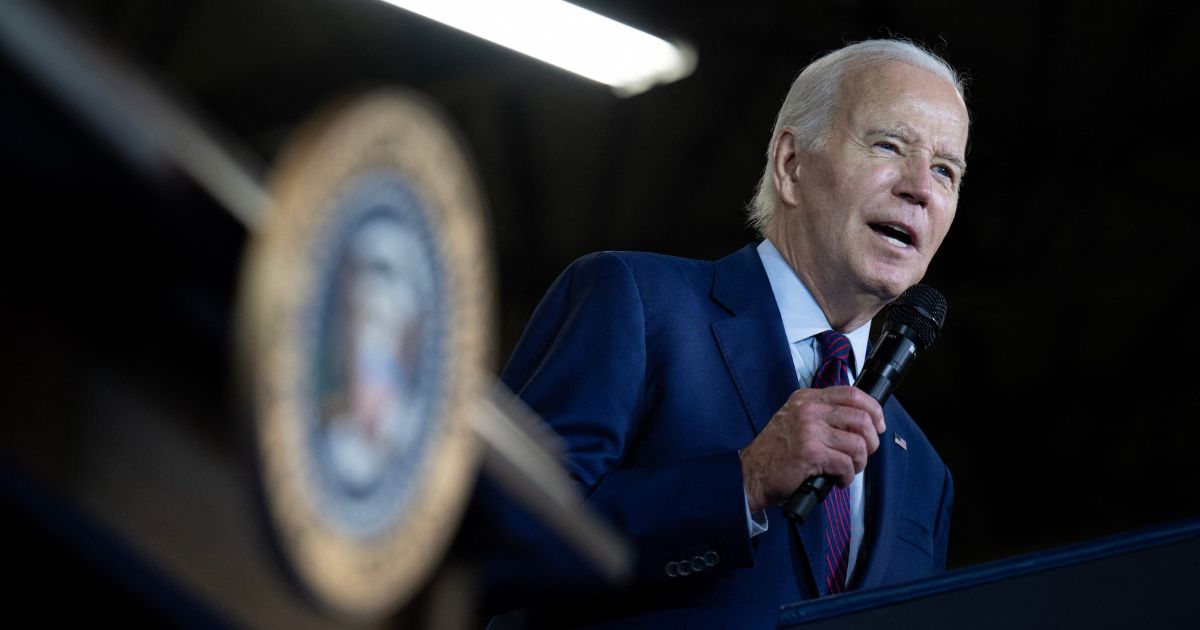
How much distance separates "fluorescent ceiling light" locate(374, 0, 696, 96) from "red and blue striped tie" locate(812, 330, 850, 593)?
8.09 ft

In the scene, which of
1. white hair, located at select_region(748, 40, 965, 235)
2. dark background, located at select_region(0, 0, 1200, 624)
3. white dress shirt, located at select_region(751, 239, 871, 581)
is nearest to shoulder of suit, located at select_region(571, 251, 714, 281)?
white dress shirt, located at select_region(751, 239, 871, 581)

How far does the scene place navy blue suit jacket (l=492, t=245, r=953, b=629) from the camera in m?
1.55

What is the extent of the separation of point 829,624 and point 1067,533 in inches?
358

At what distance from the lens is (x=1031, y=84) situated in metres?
5.84

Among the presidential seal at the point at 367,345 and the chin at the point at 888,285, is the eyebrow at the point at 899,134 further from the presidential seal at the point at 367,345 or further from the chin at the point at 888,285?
the presidential seal at the point at 367,345

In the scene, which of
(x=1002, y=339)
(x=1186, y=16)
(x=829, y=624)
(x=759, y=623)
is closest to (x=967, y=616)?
(x=829, y=624)

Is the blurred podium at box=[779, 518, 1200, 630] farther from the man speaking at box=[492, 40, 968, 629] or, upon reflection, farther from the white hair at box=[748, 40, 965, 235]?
the white hair at box=[748, 40, 965, 235]

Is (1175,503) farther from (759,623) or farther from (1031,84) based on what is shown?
(759,623)

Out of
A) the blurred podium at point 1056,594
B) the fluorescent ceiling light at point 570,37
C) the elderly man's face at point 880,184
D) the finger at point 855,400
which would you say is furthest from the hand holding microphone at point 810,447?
the fluorescent ceiling light at point 570,37

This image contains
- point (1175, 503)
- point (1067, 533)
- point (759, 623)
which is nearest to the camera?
point (759, 623)

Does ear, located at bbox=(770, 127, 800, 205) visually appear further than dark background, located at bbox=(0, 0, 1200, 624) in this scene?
No

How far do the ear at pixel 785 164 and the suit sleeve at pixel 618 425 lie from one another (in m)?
0.39

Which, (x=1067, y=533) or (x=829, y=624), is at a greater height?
(x=829, y=624)

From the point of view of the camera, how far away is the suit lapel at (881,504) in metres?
1.65
